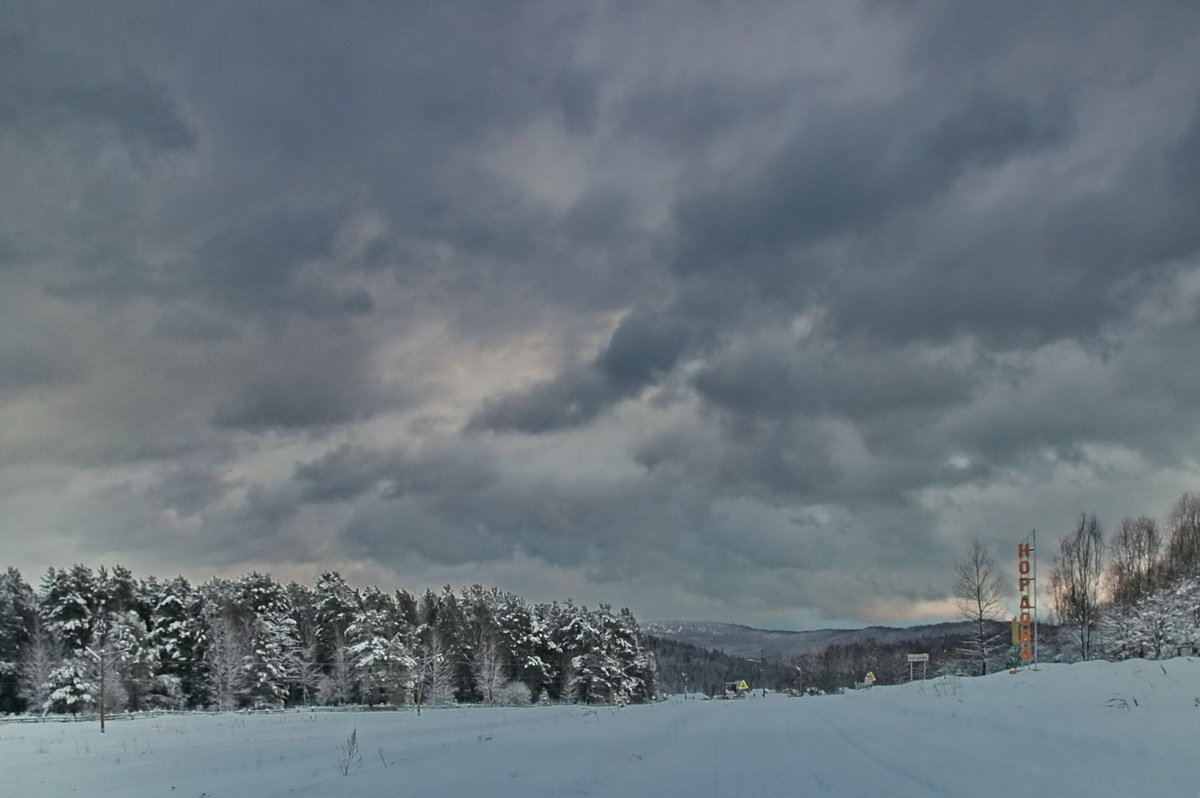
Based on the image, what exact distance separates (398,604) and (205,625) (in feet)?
99.9

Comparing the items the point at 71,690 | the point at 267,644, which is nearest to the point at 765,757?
the point at 71,690

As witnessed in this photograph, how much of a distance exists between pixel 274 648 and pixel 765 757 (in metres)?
66.0

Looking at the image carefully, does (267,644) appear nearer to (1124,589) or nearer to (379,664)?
(379,664)

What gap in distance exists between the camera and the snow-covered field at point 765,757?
48.8 ft

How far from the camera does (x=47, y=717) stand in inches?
2200

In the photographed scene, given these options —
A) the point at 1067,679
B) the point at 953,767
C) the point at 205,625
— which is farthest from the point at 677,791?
the point at 205,625

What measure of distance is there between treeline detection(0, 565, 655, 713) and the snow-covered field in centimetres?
2809

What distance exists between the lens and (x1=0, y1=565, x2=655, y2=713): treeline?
64.9 metres

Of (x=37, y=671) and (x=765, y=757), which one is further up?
(x=765, y=757)

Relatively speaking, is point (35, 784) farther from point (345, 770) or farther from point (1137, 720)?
point (1137, 720)

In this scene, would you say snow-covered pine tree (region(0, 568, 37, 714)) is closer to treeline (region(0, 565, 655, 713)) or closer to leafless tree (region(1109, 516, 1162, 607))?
treeline (region(0, 565, 655, 713))

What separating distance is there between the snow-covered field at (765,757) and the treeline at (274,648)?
92.2ft

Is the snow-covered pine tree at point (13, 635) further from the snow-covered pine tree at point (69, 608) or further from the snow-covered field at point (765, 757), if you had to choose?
the snow-covered field at point (765, 757)

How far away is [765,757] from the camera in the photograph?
20594 mm
